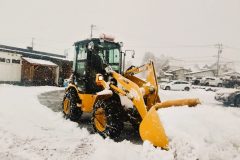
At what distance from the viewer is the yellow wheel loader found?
6484 millimetres

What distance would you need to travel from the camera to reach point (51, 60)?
124 ft

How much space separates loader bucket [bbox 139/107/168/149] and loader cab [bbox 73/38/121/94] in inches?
121

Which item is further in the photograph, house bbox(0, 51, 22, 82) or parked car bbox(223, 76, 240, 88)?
parked car bbox(223, 76, 240, 88)

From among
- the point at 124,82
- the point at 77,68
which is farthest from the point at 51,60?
the point at 124,82

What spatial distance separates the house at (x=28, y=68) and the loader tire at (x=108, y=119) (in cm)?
2667

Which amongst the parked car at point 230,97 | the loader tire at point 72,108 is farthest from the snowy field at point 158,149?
the parked car at point 230,97

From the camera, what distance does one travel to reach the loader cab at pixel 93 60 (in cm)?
908

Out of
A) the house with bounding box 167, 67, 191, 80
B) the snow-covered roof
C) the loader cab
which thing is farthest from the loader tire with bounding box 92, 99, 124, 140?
the house with bounding box 167, 67, 191, 80

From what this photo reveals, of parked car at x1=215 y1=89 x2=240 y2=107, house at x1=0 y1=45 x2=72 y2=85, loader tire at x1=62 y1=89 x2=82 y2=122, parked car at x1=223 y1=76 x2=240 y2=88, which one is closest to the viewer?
loader tire at x1=62 y1=89 x2=82 y2=122

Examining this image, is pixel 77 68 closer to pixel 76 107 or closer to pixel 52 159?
pixel 76 107

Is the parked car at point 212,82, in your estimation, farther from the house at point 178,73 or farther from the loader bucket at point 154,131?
the loader bucket at point 154,131

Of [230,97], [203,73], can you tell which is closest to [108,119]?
[230,97]

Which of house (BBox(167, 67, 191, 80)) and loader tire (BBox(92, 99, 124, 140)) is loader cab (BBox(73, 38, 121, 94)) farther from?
house (BBox(167, 67, 191, 80))

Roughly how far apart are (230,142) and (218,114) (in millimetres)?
840
